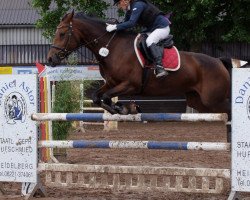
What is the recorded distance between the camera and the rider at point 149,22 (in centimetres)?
907

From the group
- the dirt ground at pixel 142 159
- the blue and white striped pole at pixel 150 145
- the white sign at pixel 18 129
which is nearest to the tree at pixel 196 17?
the dirt ground at pixel 142 159

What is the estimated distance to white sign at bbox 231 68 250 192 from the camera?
788 centimetres

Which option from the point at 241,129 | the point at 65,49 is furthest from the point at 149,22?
the point at 241,129

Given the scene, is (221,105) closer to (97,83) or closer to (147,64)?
(147,64)

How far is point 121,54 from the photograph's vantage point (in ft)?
30.3

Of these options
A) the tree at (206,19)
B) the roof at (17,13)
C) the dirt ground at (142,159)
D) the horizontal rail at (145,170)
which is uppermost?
the roof at (17,13)

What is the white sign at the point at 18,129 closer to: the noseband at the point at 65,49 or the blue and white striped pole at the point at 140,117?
the blue and white striped pole at the point at 140,117

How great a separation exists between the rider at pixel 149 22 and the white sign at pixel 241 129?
1300mm

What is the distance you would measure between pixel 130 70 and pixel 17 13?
21.9 meters

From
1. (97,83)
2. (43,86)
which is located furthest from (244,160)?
(97,83)

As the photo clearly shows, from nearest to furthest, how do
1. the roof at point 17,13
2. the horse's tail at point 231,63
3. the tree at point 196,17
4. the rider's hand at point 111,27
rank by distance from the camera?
1. the rider's hand at point 111,27
2. the horse's tail at point 231,63
3. the tree at point 196,17
4. the roof at point 17,13

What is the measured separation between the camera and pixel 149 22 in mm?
9422

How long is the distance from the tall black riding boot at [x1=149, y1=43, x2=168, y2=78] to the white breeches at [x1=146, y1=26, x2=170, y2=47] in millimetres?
69

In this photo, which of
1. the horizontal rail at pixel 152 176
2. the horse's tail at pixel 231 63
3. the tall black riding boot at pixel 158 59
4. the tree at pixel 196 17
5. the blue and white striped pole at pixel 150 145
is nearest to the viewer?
the blue and white striped pole at pixel 150 145
